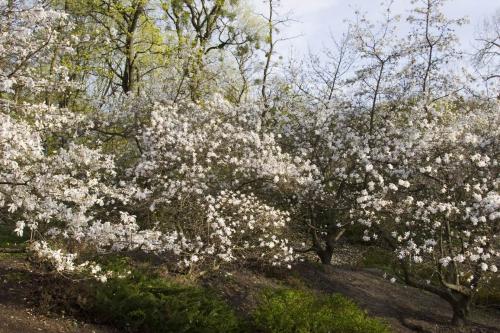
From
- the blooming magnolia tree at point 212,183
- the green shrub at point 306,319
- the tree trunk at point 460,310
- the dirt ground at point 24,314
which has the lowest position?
the dirt ground at point 24,314

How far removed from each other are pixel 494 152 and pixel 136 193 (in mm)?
7236

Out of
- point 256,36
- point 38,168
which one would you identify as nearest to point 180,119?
point 38,168

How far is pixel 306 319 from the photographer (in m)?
8.28

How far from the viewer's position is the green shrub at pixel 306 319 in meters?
8.21

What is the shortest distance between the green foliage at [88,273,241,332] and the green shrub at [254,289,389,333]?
1.76 ft

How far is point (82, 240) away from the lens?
840 centimetres

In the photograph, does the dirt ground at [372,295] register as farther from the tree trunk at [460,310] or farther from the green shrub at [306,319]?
the green shrub at [306,319]

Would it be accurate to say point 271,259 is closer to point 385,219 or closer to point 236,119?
point 385,219

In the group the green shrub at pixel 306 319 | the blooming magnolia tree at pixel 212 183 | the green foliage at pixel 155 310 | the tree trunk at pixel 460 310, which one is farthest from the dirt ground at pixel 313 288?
the green shrub at pixel 306 319

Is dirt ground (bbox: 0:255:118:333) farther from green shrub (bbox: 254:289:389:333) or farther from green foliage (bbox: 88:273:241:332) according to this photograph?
green shrub (bbox: 254:289:389:333)

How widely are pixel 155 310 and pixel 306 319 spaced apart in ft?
7.98

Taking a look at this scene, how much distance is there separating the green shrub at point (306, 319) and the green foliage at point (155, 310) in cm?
54

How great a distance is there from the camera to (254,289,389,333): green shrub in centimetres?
821

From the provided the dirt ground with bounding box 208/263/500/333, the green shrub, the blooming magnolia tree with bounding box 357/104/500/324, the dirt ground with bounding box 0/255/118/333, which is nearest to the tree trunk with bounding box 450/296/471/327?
the blooming magnolia tree with bounding box 357/104/500/324
